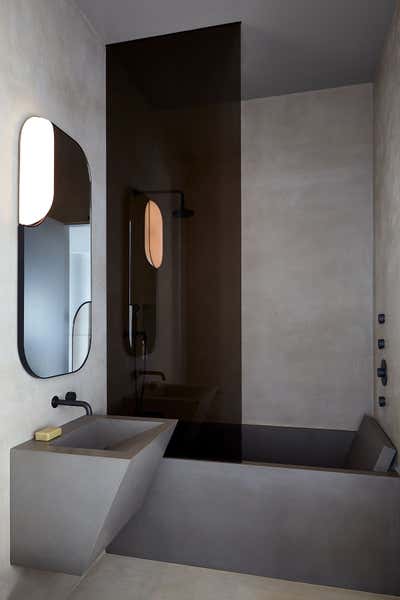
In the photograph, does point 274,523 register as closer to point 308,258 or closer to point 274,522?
point 274,522

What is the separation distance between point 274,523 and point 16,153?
201 cm

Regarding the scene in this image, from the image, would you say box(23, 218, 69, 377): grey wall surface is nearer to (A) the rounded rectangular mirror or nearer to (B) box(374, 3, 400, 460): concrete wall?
(A) the rounded rectangular mirror

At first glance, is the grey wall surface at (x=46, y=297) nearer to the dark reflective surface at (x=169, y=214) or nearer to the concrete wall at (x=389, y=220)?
the dark reflective surface at (x=169, y=214)

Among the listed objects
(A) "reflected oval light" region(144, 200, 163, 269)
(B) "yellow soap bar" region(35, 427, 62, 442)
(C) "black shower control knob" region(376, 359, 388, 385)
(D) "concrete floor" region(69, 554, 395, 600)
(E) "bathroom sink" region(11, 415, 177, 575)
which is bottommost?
(D) "concrete floor" region(69, 554, 395, 600)

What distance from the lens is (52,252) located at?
188 centimetres

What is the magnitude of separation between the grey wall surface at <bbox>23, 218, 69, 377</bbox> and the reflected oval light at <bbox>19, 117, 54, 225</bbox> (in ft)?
0.21

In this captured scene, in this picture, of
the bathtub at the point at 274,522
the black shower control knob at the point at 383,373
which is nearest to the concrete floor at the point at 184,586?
the bathtub at the point at 274,522

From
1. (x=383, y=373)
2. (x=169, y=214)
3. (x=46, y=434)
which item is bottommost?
(x=46, y=434)

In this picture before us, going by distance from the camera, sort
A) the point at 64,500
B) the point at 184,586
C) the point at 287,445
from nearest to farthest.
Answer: the point at 64,500
the point at 184,586
the point at 287,445

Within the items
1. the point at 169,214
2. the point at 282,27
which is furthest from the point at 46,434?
the point at 282,27

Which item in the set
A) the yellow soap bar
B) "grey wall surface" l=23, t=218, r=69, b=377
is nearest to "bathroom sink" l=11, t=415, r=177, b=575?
the yellow soap bar

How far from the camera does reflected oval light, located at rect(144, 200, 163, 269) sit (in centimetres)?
254

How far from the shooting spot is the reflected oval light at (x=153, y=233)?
2539 millimetres

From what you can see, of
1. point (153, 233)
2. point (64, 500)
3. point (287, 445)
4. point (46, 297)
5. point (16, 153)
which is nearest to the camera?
point (64, 500)
